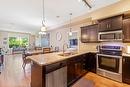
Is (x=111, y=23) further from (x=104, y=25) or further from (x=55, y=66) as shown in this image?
(x=55, y=66)

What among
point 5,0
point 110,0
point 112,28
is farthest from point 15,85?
point 110,0

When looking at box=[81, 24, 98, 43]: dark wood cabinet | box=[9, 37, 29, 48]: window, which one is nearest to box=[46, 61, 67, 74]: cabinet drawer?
box=[81, 24, 98, 43]: dark wood cabinet

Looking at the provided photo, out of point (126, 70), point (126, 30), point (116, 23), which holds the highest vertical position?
point (116, 23)

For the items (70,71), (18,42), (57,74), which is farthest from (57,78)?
(18,42)

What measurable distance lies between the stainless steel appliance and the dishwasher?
1.77 metres

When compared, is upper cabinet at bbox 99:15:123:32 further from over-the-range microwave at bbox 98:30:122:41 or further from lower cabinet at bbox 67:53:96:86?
lower cabinet at bbox 67:53:96:86

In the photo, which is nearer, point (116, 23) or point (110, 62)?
point (116, 23)

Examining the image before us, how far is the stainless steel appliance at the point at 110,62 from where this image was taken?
3338 millimetres

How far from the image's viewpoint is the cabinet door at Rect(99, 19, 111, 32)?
12.2 ft

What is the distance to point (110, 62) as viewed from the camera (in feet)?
11.8

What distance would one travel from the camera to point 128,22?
322 cm

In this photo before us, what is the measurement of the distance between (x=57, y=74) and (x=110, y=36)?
2.39m

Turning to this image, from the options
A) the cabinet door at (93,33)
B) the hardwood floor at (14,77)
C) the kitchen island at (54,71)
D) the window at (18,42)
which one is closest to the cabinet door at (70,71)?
the kitchen island at (54,71)

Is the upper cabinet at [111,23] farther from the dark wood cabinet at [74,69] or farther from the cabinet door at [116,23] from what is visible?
the dark wood cabinet at [74,69]
